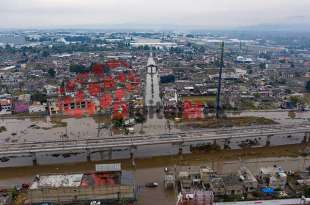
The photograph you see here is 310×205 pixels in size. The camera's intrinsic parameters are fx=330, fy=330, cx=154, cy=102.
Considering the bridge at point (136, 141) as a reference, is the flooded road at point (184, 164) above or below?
below

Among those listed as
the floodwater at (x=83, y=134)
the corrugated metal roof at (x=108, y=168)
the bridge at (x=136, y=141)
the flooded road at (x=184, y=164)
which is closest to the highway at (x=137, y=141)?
the bridge at (x=136, y=141)

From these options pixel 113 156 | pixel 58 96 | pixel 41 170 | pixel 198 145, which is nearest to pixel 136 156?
pixel 113 156

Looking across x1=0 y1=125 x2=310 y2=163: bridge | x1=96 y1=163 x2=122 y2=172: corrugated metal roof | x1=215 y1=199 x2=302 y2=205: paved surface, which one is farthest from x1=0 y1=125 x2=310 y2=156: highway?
x1=215 y1=199 x2=302 y2=205: paved surface

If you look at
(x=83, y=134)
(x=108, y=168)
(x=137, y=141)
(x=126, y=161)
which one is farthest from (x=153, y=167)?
(x=83, y=134)

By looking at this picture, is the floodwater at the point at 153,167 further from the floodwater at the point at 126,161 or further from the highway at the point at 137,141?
the highway at the point at 137,141

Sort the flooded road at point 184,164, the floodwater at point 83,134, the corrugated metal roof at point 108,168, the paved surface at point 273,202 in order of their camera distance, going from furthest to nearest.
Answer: the floodwater at point 83,134 < the flooded road at point 184,164 < the corrugated metal roof at point 108,168 < the paved surface at point 273,202

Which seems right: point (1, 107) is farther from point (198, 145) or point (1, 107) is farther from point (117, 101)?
point (198, 145)

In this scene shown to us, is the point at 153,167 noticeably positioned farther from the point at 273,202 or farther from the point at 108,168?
the point at 273,202
